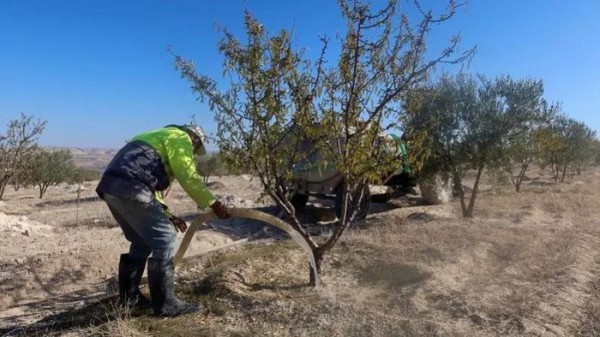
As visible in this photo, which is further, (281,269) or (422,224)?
(422,224)

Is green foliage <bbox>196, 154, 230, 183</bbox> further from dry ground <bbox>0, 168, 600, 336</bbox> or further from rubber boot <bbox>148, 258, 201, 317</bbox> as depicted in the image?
rubber boot <bbox>148, 258, 201, 317</bbox>

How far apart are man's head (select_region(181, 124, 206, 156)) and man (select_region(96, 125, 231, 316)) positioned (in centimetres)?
13

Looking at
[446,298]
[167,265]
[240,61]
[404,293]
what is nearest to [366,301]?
[404,293]

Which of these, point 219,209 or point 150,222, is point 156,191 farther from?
point 219,209

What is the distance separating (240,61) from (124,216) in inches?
67.0

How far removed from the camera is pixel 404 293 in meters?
4.56

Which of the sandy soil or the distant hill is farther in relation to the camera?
the distant hill

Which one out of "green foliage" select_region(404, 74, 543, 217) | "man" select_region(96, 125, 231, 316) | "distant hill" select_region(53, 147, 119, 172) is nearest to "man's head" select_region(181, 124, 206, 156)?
"man" select_region(96, 125, 231, 316)

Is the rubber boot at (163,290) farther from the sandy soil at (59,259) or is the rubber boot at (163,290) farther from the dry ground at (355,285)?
the sandy soil at (59,259)

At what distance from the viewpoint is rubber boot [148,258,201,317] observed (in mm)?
3900

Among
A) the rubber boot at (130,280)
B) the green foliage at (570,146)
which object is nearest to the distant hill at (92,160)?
the green foliage at (570,146)

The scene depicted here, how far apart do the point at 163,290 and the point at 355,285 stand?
2050 millimetres

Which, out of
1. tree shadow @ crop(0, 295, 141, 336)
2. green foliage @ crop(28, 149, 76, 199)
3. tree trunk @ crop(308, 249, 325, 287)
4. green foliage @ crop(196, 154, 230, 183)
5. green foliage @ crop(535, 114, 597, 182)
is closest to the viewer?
tree shadow @ crop(0, 295, 141, 336)

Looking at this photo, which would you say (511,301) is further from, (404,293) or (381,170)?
(381,170)
